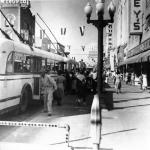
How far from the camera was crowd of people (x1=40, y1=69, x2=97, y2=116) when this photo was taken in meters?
9.86

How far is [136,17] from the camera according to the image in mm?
21469

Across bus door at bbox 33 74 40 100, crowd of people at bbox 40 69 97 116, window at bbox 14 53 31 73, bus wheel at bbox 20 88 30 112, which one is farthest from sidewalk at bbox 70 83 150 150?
window at bbox 14 53 31 73

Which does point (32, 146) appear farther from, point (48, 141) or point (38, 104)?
point (38, 104)

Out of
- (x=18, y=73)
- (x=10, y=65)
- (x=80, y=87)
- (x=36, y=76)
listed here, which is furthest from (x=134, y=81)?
(x=10, y=65)

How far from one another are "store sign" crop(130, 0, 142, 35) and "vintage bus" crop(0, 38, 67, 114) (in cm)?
1068

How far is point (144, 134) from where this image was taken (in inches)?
289

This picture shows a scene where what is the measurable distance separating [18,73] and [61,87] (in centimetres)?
384

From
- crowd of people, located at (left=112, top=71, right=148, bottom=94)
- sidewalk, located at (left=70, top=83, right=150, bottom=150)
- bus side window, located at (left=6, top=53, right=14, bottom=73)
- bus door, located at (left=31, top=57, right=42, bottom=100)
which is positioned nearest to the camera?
sidewalk, located at (left=70, top=83, right=150, bottom=150)

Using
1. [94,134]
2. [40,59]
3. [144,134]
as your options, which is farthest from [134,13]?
[94,134]

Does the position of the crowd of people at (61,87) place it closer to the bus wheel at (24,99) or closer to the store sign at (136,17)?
the bus wheel at (24,99)

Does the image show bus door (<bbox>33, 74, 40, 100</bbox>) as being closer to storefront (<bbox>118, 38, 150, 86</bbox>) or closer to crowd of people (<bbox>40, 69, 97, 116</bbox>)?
crowd of people (<bbox>40, 69, 97, 116</bbox>)

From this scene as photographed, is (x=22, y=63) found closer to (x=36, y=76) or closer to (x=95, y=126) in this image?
(x=36, y=76)

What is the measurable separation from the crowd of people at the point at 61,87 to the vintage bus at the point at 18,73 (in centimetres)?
54

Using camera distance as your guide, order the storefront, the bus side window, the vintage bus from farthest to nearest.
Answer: the storefront < the bus side window < the vintage bus
